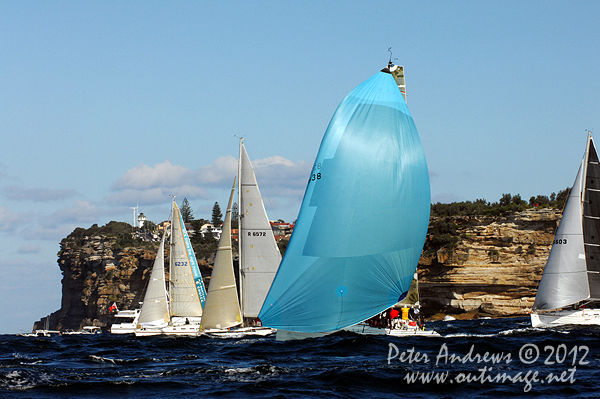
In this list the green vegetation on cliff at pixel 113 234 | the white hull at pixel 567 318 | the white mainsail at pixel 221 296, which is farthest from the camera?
the green vegetation on cliff at pixel 113 234

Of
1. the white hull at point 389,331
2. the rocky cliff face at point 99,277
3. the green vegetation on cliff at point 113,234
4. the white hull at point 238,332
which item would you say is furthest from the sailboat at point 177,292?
the green vegetation on cliff at point 113,234

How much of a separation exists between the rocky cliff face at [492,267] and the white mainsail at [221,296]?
113ft

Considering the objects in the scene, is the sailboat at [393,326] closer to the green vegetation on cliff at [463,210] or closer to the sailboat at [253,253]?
the sailboat at [253,253]

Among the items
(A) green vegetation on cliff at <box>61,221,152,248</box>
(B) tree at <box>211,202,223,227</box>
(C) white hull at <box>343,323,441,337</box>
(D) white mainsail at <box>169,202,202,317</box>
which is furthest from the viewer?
(B) tree at <box>211,202,223,227</box>

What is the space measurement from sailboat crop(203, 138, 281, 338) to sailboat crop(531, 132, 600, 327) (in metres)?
15.4

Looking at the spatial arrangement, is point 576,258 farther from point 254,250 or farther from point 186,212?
point 186,212

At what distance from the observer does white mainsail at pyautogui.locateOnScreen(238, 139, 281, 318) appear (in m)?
35.4

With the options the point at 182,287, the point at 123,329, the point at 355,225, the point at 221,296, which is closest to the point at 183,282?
the point at 182,287

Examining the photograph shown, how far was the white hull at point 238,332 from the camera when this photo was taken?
3375cm

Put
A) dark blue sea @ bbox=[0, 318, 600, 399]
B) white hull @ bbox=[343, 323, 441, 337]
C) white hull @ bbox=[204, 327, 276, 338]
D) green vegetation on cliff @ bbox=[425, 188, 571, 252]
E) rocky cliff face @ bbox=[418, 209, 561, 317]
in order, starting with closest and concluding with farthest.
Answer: dark blue sea @ bbox=[0, 318, 600, 399] < white hull @ bbox=[343, 323, 441, 337] < white hull @ bbox=[204, 327, 276, 338] < rocky cliff face @ bbox=[418, 209, 561, 317] < green vegetation on cliff @ bbox=[425, 188, 571, 252]

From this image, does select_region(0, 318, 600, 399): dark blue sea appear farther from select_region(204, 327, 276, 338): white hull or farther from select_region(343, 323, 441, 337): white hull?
select_region(204, 327, 276, 338): white hull

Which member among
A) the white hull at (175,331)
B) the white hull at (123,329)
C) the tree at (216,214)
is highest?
the tree at (216,214)

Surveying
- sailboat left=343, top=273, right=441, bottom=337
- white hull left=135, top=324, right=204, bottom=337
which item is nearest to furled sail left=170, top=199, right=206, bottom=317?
white hull left=135, top=324, right=204, bottom=337

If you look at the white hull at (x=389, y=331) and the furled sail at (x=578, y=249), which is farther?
the furled sail at (x=578, y=249)
